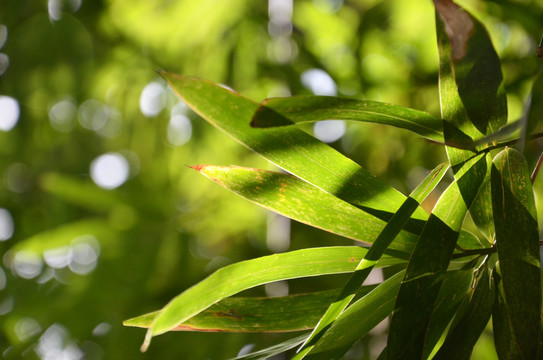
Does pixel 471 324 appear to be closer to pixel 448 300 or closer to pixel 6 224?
pixel 448 300

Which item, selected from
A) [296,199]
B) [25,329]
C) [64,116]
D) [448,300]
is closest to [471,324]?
[448,300]

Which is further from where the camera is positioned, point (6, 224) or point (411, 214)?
point (6, 224)

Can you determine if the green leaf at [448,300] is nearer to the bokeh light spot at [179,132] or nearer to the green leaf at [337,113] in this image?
the green leaf at [337,113]

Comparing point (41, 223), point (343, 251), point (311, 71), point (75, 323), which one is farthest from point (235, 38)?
point (343, 251)

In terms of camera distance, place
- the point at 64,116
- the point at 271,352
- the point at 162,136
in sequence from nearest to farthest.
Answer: the point at 271,352
the point at 162,136
the point at 64,116

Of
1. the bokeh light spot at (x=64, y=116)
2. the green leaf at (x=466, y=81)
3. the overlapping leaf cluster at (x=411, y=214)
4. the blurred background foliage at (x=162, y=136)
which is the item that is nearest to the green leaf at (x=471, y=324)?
the overlapping leaf cluster at (x=411, y=214)

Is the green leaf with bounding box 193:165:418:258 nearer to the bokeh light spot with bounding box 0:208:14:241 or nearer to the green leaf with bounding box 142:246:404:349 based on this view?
the green leaf with bounding box 142:246:404:349

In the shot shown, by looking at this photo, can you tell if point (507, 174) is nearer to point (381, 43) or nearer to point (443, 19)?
point (443, 19)
